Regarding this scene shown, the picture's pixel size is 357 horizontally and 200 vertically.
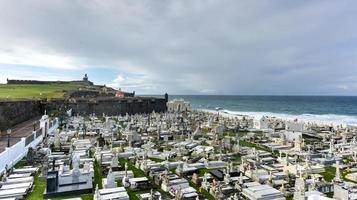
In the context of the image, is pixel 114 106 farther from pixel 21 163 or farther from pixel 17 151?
pixel 21 163

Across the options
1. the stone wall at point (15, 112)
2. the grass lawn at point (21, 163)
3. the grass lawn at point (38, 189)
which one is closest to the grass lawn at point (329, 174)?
the grass lawn at point (38, 189)

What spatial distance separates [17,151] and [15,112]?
16.7m

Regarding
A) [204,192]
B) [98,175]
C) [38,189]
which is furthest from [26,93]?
[204,192]

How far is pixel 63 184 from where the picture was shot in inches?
529

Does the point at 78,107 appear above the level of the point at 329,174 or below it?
above

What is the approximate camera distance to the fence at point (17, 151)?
16.4m

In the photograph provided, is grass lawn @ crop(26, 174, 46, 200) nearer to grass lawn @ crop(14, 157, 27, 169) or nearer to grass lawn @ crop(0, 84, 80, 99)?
grass lawn @ crop(14, 157, 27, 169)

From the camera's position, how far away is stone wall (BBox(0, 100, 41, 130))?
29.4 metres

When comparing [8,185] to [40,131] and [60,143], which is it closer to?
[60,143]

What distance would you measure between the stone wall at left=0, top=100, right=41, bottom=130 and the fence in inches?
308

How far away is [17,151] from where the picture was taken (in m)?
18.8

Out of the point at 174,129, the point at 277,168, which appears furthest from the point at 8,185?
the point at 174,129

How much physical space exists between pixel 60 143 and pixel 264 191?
1772 centimetres

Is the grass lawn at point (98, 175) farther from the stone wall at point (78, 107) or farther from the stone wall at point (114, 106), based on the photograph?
the stone wall at point (114, 106)
